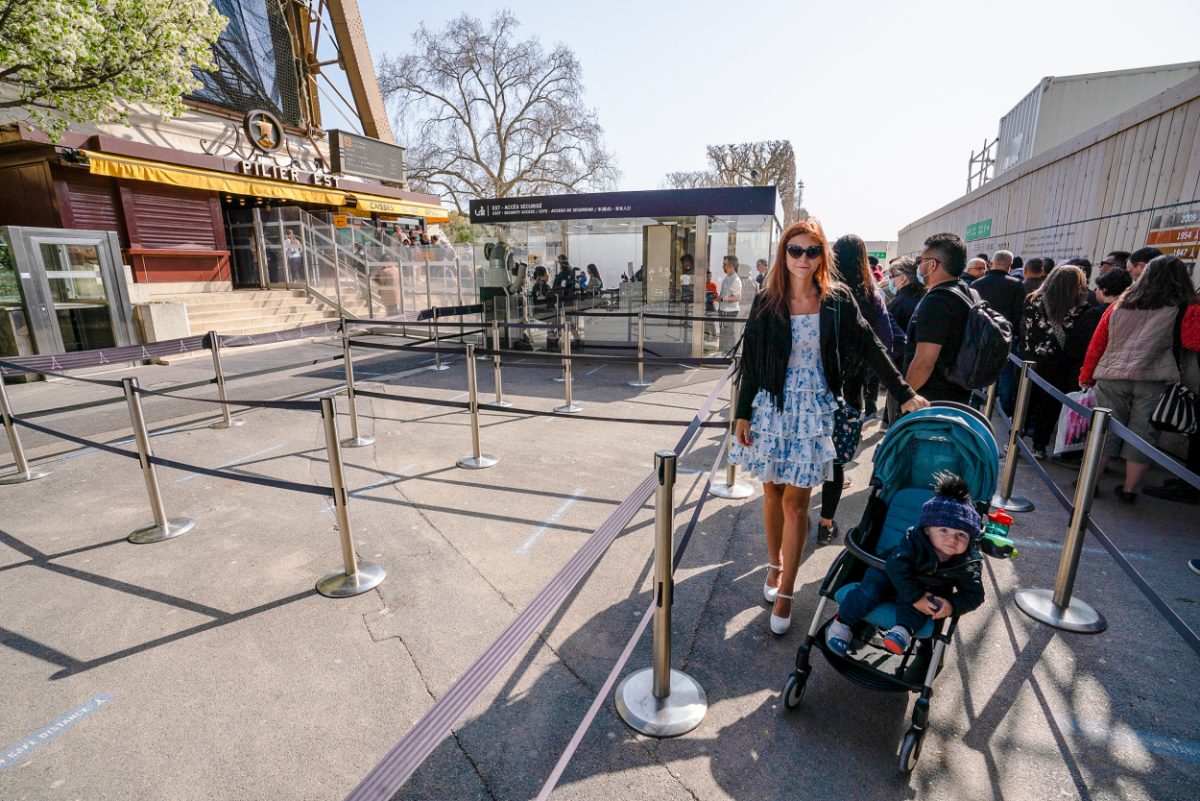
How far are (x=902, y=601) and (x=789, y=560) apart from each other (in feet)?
2.34

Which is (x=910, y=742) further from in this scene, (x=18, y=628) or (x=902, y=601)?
(x=18, y=628)

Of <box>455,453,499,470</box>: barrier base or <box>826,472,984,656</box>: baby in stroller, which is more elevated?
<box>826,472,984,656</box>: baby in stroller

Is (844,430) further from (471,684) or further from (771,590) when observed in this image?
(471,684)

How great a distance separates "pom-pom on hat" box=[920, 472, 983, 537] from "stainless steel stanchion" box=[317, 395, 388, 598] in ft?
9.82

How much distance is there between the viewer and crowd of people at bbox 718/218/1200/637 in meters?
2.91

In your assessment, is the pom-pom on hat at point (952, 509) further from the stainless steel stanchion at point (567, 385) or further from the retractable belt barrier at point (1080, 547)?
the stainless steel stanchion at point (567, 385)

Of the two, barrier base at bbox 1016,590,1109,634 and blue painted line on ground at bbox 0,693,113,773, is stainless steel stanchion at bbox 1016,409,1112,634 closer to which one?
barrier base at bbox 1016,590,1109,634

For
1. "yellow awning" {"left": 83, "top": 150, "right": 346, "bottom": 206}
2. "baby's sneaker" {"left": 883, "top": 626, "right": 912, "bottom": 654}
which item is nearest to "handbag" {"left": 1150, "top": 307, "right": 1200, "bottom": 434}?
"baby's sneaker" {"left": 883, "top": 626, "right": 912, "bottom": 654}

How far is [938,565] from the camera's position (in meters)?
2.31

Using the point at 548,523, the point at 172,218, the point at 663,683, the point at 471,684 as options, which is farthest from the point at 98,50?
the point at 663,683

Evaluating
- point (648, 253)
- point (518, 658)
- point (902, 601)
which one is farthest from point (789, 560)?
point (648, 253)

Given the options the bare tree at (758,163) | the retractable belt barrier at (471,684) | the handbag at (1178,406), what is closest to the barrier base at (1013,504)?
the handbag at (1178,406)

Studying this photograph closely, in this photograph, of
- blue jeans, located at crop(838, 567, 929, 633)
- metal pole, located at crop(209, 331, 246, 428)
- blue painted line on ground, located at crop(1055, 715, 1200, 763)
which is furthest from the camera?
metal pole, located at crop(209, 331, 246, 428)

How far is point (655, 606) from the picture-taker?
95.0 inches
